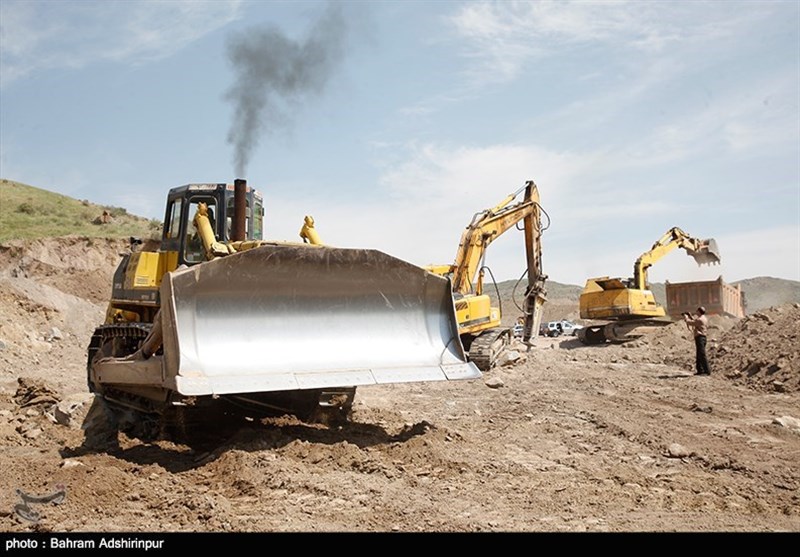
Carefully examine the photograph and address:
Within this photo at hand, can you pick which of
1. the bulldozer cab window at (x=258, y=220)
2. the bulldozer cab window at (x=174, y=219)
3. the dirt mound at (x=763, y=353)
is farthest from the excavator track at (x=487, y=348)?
the bulldozer cab window at (x=174, y=219)

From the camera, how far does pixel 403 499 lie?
18.6ft

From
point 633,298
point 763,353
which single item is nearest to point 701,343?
point 763,353

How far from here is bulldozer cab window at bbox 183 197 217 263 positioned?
8.91m

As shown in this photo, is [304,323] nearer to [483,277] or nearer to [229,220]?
[229,220]

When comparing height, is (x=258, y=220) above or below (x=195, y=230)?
above

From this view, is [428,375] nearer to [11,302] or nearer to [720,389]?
[720,389]

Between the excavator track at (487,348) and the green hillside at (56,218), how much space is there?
2121 cm

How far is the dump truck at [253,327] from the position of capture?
6.79 meters

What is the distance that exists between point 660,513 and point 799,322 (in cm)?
1275

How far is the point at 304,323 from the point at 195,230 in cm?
227

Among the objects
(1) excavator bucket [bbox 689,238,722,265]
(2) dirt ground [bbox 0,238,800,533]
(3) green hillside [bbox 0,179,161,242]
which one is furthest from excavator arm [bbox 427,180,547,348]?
(3) green hillside [bbox 0,179,161,242]

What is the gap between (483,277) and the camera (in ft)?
51.8

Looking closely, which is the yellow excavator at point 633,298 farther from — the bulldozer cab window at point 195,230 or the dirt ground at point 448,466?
the bulldozer cab window at point 195,230
